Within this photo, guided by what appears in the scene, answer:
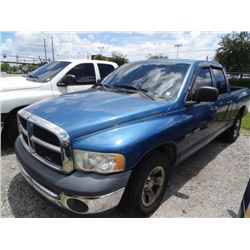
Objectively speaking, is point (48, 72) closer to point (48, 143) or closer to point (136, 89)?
point (136, 89)

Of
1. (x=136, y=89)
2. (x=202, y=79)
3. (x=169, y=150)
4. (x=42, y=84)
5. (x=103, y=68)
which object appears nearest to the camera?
(x=169, y=150)

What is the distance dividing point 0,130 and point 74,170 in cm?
251

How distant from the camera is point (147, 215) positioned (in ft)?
8.15

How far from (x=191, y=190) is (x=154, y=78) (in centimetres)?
176

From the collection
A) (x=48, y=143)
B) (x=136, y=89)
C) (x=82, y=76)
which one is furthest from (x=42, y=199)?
(x=82, y=76)

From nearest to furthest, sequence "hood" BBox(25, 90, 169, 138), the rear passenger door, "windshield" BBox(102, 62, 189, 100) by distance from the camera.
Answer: "hood" BBox(25, 90, 169, 138) < "windshield" BBox(102, 62, 189, 100) < the rear passenger door

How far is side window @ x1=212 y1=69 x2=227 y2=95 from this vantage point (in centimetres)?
390

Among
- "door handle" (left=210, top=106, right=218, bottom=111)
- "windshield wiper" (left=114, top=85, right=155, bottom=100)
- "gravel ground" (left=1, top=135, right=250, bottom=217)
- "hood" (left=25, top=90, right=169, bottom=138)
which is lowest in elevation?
"gravel ground" (left=1, top=135, right=250, bottom=217)

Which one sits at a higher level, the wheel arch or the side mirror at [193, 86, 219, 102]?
the side mirror at [193, 86, 219, 102]

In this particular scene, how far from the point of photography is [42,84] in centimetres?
442

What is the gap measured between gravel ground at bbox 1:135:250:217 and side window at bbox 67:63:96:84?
2240mm

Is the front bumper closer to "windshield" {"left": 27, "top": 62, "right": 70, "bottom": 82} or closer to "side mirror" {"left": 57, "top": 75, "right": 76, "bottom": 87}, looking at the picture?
"side mirror" {"left": 57, "top": 75, "right": 76, "bottom": 87}

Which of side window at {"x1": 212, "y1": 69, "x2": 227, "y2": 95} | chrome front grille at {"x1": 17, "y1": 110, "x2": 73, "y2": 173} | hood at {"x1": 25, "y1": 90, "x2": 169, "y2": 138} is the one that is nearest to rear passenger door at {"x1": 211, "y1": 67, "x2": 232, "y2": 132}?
side window at {"x1": 212, "y1": 69, "x2": 227, "y2": 95}

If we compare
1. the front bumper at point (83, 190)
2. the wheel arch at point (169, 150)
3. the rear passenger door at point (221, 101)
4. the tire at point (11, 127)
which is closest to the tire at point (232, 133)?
the rear passenger door at point (221, 101)
